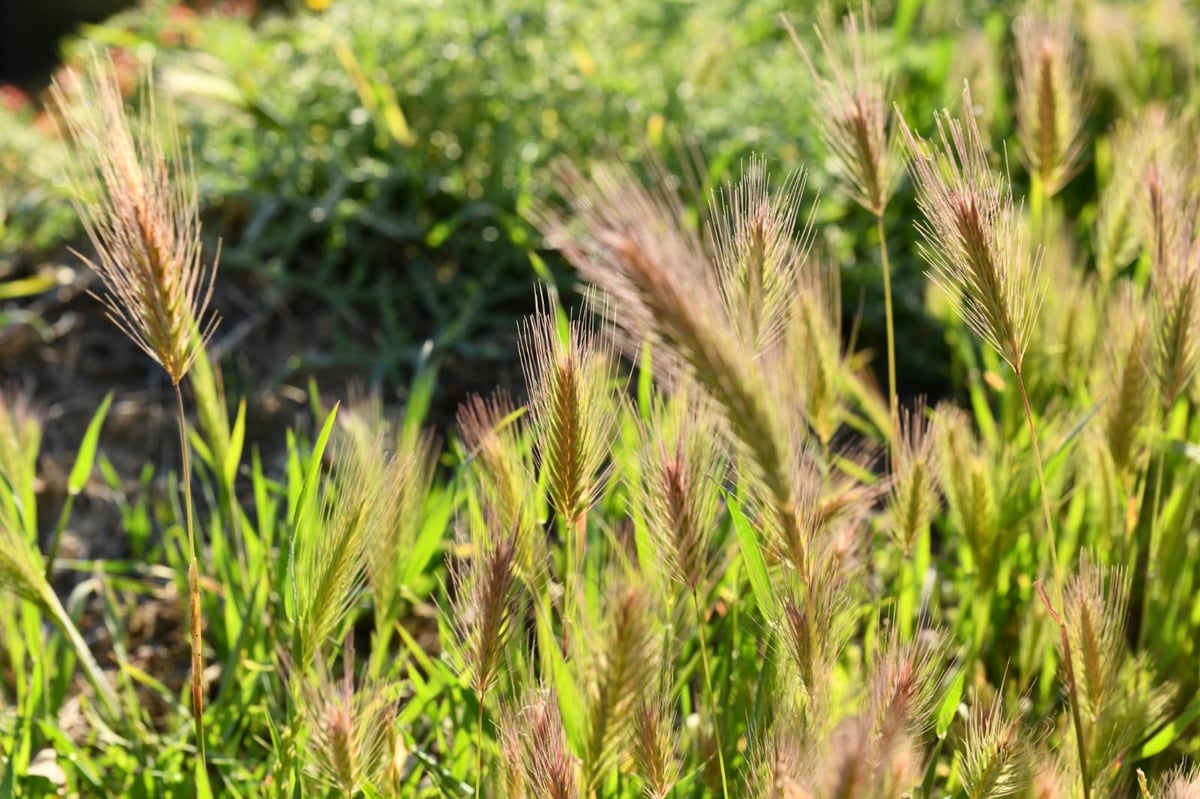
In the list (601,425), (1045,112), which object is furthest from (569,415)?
(1045,112)

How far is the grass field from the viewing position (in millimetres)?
1097

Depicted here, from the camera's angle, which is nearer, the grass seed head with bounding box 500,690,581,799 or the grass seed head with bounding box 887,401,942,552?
the grass seed head with bounding box 500,690,581,799

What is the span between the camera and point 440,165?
290cm

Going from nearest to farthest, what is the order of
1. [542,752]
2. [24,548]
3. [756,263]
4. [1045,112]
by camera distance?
[542,752] < [756,263] < [24,548] < [1045,112]

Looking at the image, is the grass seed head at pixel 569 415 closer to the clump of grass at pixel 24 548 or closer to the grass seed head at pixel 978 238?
the grass seed head at pixel 978 238

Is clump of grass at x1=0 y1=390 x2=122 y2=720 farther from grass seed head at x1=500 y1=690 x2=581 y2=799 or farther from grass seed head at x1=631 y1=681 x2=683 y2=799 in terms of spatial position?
grass seed head at x1=631 y1=681 x2=683 y2=799

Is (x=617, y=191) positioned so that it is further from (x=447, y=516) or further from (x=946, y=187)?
(x=447, y=516)

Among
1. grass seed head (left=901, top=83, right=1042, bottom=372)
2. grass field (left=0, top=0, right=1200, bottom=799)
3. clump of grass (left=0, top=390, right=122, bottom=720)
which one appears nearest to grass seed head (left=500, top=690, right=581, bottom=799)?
grass field (left=0, top=0, right=1200, bottom=799)

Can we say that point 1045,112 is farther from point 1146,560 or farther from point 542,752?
point 542,752

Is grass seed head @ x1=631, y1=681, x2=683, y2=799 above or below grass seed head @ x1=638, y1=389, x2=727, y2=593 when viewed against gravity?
below

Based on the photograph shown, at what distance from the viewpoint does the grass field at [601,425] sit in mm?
1097

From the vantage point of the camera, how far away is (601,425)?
118cm

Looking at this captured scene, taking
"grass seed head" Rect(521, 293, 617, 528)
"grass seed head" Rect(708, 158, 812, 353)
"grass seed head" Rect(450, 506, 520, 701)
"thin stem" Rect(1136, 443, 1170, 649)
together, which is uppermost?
"grass seed head" Rect(708, 158, 812, 353)

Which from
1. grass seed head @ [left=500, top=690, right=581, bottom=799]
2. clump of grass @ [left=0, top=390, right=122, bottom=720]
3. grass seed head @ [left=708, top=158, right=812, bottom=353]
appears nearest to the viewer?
grass seed head @ [left=500, top=690, right=581, bottom=799]
